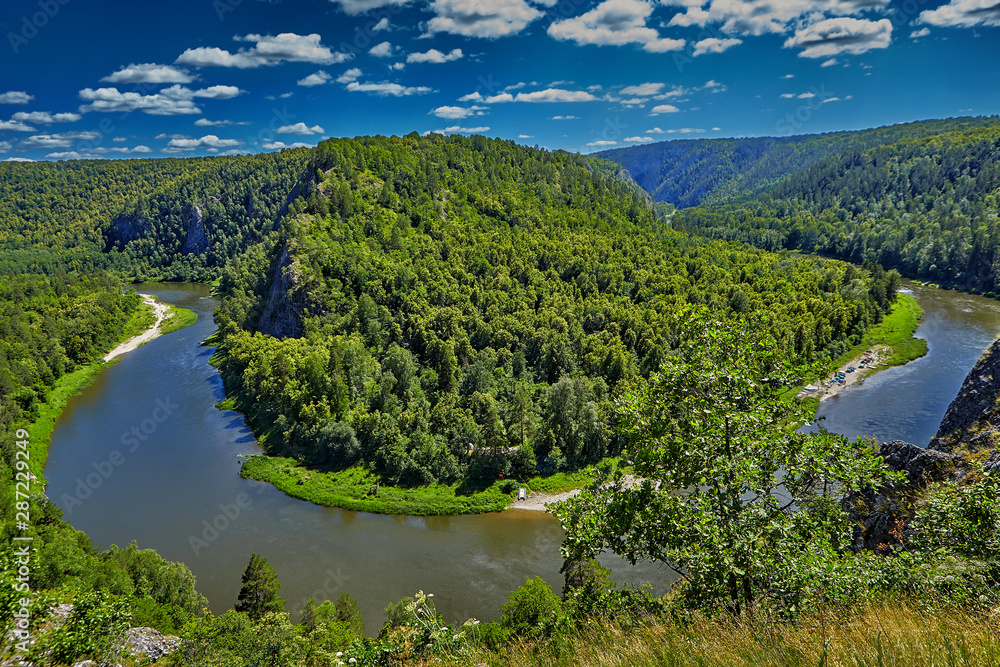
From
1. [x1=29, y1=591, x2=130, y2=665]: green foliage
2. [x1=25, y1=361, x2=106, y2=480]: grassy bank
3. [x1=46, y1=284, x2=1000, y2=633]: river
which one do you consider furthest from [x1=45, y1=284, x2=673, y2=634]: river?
[x1=29, y1=591, x2=130, y2=665]: green foliage

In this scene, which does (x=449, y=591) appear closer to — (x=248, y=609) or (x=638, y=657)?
(x=248, y=609)

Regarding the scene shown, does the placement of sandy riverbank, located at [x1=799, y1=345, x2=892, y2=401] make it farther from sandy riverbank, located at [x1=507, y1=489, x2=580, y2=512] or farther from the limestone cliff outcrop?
the limestone cliff outcrop

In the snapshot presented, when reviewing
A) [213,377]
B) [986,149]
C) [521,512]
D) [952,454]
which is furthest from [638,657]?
[986,149]

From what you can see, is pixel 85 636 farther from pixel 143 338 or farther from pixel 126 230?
pixel 126 230

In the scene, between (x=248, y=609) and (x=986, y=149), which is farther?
(x=986, y=149)

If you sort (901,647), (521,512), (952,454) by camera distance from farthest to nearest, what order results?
(521,512) < (952,454) < (901,647)

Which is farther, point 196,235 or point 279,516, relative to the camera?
point 196,235

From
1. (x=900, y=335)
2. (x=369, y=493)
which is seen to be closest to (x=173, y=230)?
(x=369, y=493)
